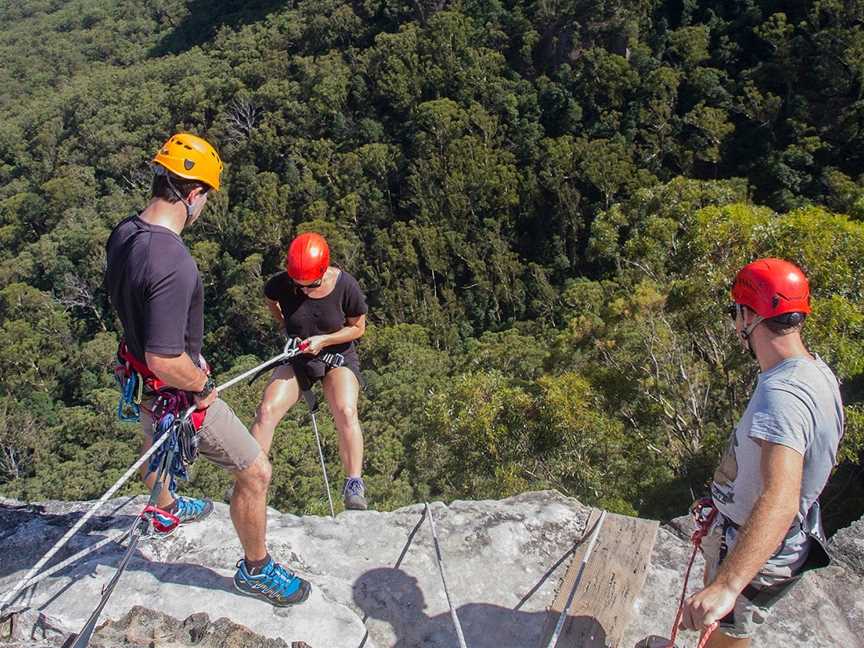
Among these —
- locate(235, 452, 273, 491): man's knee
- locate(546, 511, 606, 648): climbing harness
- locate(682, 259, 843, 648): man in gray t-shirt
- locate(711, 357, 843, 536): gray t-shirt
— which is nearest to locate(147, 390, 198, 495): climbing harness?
locate(235, 452, 273, 491): man's knee

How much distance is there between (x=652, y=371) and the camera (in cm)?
1257

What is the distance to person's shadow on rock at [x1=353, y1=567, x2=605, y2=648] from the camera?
348 centimetres

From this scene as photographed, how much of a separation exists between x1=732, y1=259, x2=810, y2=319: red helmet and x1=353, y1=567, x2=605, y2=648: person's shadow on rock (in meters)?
1.81

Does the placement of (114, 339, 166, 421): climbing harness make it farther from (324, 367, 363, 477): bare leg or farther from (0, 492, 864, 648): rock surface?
(324, 367, 363, 477): bare leg

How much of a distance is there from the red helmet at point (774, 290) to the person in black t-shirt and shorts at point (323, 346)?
2580 millimetres

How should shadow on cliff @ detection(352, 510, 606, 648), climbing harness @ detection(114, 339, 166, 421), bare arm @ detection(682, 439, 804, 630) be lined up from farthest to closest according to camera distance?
1. shadow on cliff @ detection(352, 510, 606, 648)
2. climbing harness @ detection(114, 339, 166, 421)
3. bare arm @ detection(682, 439, 804, 630)

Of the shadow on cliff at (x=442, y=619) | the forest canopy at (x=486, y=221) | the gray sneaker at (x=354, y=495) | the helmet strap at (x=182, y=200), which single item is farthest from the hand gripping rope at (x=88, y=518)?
the forest canopy at (x=486, y=221)

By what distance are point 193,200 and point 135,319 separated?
1.79ft

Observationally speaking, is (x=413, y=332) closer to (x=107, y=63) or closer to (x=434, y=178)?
(x=434, y=178)

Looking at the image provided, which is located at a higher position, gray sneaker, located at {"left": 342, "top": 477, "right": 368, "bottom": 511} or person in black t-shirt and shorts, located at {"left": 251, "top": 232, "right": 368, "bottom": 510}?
person in black t-shirt and shorts, located at {"left": 251, "top": 232, "right": 368, "bottom": 510}

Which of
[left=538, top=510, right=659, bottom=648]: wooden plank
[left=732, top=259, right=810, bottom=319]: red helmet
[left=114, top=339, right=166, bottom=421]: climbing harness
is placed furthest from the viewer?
[left=538, top=510, right=659, bottom=648]: wooden plank

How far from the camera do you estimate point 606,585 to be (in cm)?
358

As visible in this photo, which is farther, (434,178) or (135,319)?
(434,178)

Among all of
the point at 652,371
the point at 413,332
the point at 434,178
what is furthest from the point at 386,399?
the point at 434,178
